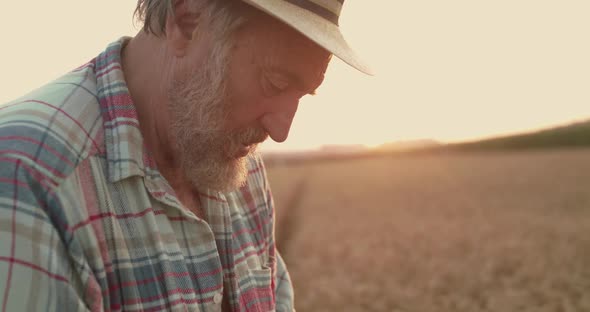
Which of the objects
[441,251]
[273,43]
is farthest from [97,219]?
[441,251]

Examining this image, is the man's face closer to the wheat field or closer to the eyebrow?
the eyebrow

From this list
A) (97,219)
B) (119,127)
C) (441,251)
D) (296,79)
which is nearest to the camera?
(97,219)

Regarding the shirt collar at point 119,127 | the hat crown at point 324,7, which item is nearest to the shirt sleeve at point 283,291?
the shirt collar at point 119,127

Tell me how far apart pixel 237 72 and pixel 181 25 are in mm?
208

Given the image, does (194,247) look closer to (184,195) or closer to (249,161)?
(184,195)

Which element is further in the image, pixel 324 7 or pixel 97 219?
pixel 324 7

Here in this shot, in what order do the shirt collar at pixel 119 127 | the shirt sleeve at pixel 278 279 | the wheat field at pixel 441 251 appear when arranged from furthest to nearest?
the wheat field at pixel 441 251 < the shirt sleeve at pixel 278 279 < the shirt collar at pixel 119 127

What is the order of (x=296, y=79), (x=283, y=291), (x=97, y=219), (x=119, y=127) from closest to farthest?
1. (x=97, y=219)
2. (x=119, y=127)
3. (x=296, y=79)
4. (x=283, y=291)

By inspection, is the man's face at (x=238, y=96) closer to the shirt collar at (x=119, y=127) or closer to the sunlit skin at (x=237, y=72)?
the sunlit skin at (x=237, y=72)

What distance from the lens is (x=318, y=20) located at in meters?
1.74

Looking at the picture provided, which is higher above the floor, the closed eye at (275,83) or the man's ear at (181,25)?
the man's ear at (181,25)

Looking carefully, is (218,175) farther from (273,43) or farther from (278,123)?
(273,43)

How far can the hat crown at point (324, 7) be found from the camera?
5.63ft

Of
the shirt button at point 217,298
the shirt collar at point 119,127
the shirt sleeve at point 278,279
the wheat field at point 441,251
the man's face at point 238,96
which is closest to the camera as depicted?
the shirt collar at point 119,127
